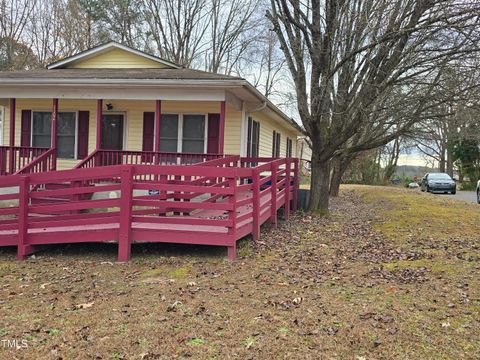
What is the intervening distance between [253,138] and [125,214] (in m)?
8.94

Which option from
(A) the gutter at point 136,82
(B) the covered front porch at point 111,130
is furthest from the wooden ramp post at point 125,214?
(B) the covered front porch at point 111,130

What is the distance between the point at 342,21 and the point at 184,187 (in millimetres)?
6551

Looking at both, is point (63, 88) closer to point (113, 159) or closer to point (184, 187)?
point (113, 159)

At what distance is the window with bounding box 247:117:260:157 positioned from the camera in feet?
47.1

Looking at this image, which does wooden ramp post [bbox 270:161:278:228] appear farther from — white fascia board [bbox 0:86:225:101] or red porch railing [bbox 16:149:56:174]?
red porch railing [bbox 16:149:56:174]

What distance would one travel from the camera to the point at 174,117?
12.9 m

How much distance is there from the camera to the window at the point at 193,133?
41.9 feet

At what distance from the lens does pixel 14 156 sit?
472 inches

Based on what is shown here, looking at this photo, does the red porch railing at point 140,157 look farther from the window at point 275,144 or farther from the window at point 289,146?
the window at point 289,146

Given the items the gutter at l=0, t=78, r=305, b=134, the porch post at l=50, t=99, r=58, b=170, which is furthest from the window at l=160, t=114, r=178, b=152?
the porch post at l=50, t=99, r=58, b=170

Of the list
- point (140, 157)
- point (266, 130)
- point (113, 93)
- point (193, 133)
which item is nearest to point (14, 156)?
point (113, 93)

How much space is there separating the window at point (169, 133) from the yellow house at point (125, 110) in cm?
3

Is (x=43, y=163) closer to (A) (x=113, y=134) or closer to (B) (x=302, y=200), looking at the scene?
(A) (x=113, y=134)

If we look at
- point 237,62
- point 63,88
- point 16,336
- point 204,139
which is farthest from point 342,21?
point 237,62
